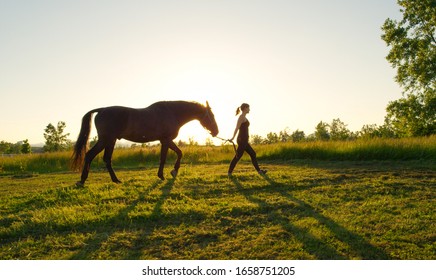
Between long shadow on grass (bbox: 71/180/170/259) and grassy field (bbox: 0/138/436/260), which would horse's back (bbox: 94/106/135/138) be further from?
long shadow on grass (bbox: 71/180/170/259)

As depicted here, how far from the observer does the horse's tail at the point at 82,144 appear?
9672mm

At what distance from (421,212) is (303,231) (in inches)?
96.6

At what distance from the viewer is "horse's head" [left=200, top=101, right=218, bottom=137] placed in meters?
11.6

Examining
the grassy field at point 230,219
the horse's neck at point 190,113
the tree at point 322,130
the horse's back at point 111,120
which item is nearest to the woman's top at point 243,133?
the grassy field at point 230,219

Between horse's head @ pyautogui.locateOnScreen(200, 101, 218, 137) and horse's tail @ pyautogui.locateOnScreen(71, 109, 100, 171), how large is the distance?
10.7 feet

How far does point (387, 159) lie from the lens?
15.5 metres

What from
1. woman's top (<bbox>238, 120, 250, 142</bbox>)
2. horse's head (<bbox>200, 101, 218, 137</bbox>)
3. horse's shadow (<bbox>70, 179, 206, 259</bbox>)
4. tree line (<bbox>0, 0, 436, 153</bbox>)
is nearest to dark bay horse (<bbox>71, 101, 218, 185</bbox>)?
horse's head (<bbox>200, 101, 218, 137</bbox>)

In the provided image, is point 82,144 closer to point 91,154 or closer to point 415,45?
point 91,154

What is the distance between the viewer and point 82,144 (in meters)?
9.70

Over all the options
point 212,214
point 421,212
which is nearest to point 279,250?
point 212,214

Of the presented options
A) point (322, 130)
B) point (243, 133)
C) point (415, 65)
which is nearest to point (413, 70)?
point (415, 65)

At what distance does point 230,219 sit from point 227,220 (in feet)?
0.19
